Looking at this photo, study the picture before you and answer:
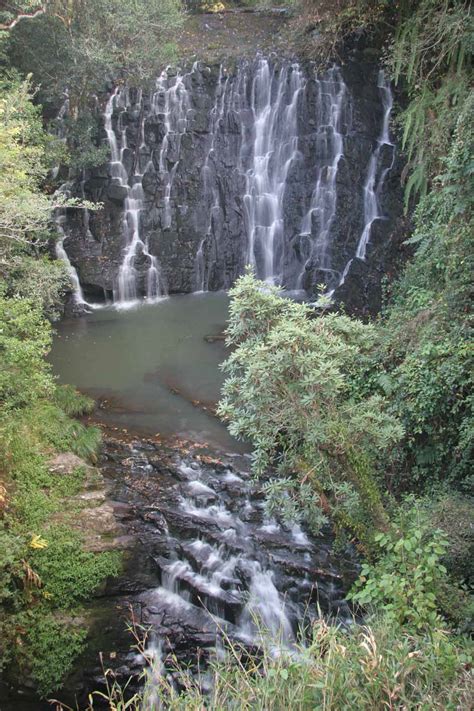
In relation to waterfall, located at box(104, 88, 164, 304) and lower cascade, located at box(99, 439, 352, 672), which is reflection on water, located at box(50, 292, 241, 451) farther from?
lower cascade, located at box(99, 439, 352, 672)

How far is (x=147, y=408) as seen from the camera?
12.8 meters

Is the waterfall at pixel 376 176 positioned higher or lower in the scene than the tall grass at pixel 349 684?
higher

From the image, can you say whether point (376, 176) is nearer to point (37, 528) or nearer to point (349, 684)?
point (37, 528)

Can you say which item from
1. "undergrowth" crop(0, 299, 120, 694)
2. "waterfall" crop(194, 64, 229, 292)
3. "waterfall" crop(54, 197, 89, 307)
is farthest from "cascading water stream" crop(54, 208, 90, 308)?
"undergrowth" crop(0, 299, 120, 694)

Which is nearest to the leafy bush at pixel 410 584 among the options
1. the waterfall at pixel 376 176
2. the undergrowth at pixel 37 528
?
the undergrowth at pixel 37 528

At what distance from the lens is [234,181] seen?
1906 centimetres

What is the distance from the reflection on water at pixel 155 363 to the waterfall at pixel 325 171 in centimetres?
335

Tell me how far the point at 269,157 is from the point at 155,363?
840cm

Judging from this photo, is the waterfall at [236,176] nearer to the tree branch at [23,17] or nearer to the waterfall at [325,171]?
the waterfall at [325,171]

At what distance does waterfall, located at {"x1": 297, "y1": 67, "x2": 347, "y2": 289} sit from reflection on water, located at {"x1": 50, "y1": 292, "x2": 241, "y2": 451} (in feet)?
11.0

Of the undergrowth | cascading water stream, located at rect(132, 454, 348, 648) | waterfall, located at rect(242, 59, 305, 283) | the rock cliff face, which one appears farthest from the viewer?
waterfall, located at rect(242, 59, 305, 283)

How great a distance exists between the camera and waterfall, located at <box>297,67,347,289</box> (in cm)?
1798

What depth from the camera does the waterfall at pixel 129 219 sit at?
18406 mm

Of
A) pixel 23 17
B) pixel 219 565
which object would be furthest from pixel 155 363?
pixel 23 17
